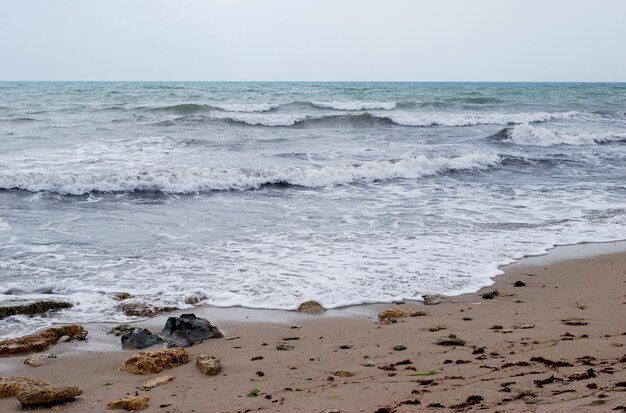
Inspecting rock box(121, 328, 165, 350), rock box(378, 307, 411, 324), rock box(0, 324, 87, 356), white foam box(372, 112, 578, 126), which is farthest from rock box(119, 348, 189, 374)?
white foam box(372, 112, 578, 126)

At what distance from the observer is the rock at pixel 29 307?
563 cm

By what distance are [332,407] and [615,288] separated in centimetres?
434

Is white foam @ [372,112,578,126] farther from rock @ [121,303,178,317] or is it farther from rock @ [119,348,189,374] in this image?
rock @ [119,348,189,374]

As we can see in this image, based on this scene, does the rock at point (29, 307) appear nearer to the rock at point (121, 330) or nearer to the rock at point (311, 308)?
the rock at point (121, 330)

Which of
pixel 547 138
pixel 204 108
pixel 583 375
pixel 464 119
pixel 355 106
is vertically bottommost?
pixel 583 375

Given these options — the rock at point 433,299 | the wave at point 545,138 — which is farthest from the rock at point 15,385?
the wave at point 545,138

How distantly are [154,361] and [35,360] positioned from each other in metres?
0.94

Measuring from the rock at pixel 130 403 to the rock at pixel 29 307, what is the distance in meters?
2.38

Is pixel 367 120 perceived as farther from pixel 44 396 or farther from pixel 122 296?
pixel 44 396

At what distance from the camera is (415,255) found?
791 centimetres

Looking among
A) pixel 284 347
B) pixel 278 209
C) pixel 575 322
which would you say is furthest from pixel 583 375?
pixel 278 209

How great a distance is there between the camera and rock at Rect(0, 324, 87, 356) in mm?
4742

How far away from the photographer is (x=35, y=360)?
4.57m

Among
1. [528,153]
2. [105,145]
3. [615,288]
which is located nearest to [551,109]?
[528,153]
